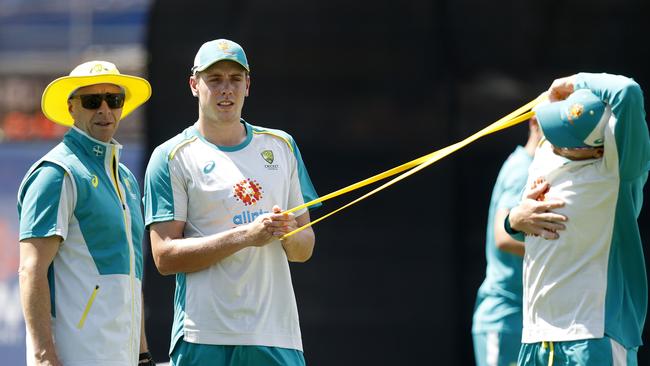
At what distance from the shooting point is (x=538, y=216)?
12.4ft

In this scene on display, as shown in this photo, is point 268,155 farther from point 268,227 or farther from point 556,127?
point 556,127

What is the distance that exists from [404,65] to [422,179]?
579mm

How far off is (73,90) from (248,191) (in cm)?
68

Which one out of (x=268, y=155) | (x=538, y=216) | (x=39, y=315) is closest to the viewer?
(x=39, y=315)

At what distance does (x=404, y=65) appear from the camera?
5.89 metres

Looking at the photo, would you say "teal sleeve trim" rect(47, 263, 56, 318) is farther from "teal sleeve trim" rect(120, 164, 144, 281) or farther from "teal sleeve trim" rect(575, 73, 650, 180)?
"teal sleeve trim" rect(575, 73, 650, 180)

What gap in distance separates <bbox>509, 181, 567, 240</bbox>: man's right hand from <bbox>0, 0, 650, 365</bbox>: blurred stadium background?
197 cm

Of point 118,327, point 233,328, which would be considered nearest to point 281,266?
point 233,328

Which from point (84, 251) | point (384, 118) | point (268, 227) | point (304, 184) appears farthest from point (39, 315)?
point (384, 118)

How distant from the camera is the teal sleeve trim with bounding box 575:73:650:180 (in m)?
3.61

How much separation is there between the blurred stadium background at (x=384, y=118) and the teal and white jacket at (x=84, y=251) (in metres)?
2.20

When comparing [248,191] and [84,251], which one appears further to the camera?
[248,191]

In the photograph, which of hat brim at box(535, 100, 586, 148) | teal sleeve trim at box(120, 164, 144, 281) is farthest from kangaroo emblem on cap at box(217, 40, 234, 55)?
hat brim at box(535, 100, 586, 148)

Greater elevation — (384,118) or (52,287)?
(384,118)
